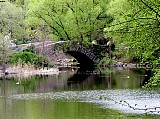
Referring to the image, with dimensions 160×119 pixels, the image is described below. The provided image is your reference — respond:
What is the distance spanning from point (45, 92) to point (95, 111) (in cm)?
924

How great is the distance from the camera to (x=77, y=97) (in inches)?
1014

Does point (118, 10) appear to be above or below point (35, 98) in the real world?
above

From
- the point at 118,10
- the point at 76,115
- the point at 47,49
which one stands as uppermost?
the point at 118,10

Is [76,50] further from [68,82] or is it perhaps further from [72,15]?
[68,82]

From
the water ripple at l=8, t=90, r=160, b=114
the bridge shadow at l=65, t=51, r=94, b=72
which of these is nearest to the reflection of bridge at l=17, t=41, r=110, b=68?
the bridge shadow at l=65, t=51, r=94, b=72

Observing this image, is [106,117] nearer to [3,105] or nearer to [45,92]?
[3,105]

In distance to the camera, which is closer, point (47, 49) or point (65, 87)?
point (65, 87)

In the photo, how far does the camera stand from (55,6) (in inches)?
1964

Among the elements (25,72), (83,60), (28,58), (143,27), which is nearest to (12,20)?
(83,60)

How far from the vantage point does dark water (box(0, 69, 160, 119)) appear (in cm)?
1980

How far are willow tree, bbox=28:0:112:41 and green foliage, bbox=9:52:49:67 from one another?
232 inches

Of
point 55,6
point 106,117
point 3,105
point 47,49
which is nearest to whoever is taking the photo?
point 106,117

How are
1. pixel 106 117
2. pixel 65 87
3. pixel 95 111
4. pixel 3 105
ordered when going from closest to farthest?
pixel 106 117, pixel 95 111, pixel 3 105, pixel 65 87

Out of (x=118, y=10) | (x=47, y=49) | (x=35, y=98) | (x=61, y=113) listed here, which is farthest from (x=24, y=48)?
(x=61, y=113)
